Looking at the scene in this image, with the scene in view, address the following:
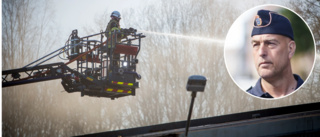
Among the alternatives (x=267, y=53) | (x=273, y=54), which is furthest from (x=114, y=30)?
(x=273, y=54)

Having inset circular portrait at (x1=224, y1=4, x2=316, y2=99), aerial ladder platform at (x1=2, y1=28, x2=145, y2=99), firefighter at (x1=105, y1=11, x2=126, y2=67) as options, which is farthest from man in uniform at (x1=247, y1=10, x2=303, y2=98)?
firefighter at (x1=105, y1=11, x2=126, y2=67)

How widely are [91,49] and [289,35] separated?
4.34 meters

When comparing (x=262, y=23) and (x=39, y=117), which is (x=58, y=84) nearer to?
(x=39, y=117)

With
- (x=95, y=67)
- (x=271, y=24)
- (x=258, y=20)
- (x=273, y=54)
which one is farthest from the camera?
(x=258, y=20)

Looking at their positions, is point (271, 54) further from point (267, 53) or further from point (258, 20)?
point (258, 20)

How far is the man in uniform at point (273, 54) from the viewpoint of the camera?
31.5 feet

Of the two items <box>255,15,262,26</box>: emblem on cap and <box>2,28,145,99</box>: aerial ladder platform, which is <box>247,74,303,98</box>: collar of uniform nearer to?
<box>255,15,262,26</box>: emblem on cap

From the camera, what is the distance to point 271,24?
32.0 feet

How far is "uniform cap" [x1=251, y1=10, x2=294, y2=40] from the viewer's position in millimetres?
9688

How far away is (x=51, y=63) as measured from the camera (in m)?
10.1

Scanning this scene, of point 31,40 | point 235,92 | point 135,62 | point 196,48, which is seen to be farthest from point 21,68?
point 235,92

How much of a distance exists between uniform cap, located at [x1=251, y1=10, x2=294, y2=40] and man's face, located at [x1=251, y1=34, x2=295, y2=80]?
131mm

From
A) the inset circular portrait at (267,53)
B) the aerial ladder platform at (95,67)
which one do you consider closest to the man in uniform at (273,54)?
the inset circular portrait at (267,53)

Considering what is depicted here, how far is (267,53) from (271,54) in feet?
0.46
